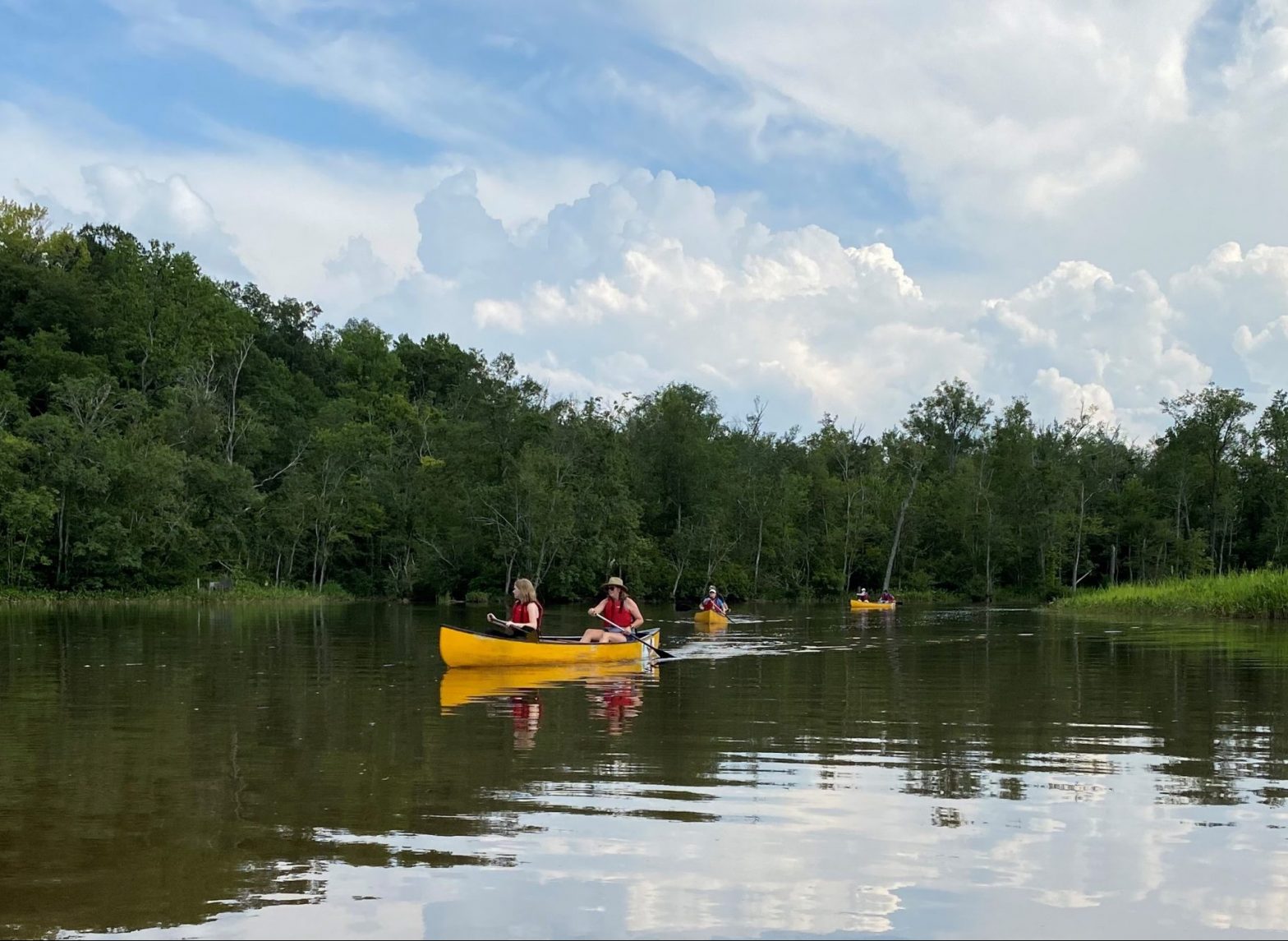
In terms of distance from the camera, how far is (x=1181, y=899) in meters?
5.79

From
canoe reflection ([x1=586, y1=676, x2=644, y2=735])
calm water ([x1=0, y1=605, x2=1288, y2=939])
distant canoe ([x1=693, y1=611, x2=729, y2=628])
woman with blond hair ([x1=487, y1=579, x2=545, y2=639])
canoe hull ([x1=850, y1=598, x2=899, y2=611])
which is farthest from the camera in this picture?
canoe hull ([x1=850, y1=598, x2=899, y2=611])

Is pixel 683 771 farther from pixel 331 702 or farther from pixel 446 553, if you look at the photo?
pixel 446 553

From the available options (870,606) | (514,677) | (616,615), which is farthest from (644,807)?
(870,606)

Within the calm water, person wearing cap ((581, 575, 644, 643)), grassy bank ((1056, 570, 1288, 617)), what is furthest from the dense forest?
the calm water

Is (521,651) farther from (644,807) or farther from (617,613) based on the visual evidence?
(644,807)

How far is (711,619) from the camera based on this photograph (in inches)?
1503

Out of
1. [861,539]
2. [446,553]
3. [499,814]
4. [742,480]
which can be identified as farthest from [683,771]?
[861,539]

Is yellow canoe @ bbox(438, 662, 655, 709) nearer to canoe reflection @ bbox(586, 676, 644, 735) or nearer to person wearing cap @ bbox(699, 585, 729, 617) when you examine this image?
canoe reflection @ bbox(586, 676, 644, 735)

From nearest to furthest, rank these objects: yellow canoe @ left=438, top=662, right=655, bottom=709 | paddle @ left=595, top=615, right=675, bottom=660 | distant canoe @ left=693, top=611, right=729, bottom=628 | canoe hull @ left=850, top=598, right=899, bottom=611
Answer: yellow canoe @ left=438, top=662, right=655, bottom=709
paddle @ left=595, top=615, right=675, bottom=660
distant canoe @ left=693, top=611, right=729, bottom=628
canoe hull @ left=850, top=598, right=899, bottom=611

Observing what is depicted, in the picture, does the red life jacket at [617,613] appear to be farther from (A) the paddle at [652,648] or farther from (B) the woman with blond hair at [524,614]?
(B) the woman with blond hair at [524,614]

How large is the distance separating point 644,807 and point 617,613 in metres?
14.0

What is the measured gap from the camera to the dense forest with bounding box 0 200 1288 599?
6178cm

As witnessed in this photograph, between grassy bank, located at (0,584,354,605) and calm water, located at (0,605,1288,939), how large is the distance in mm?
39428

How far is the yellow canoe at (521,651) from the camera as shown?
18.3 meters
